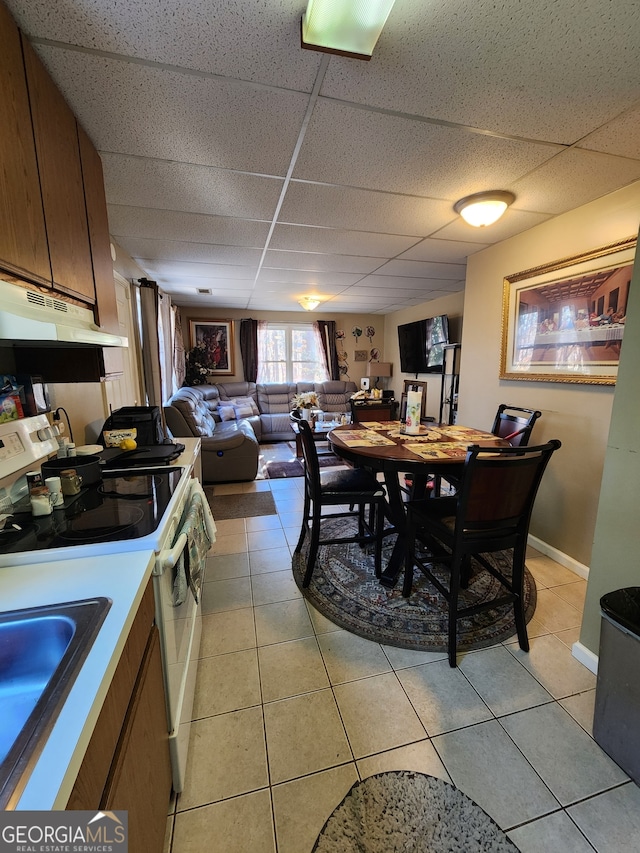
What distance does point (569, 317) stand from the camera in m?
2.21

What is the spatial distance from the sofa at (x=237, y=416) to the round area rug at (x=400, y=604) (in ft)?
5.79

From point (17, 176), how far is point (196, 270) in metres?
2.89

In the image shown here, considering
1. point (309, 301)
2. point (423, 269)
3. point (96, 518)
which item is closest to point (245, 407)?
point (309, 301)

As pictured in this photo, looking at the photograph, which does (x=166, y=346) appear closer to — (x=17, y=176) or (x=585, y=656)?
(x=17, y=176)

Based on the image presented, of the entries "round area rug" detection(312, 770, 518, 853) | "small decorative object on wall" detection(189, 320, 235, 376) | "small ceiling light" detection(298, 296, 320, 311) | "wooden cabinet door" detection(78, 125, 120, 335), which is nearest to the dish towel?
"round area rug" detection(312, 770, 518, 853)

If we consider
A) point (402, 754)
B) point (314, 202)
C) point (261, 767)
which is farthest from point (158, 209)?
point (402, 754)

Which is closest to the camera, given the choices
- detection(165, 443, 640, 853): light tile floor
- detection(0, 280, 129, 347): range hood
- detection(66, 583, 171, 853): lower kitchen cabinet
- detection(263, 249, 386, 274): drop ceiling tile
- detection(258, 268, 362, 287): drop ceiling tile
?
detection(66, 583, 171, 853): lower kitchen cabinet

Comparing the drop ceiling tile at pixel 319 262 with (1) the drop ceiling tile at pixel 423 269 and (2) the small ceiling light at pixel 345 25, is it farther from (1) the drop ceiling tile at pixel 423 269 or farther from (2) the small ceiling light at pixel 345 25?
(2) the small ceiling light at pixel 345 25

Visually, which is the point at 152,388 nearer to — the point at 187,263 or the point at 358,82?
the point at 187,263

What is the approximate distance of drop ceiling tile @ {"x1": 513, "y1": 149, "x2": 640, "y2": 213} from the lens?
1646 millimetres

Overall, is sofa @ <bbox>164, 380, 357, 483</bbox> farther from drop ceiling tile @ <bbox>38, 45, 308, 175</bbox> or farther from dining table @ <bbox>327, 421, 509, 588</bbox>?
drop ceiling tile @ <bbox>38, 45, 308, 175</bbox>

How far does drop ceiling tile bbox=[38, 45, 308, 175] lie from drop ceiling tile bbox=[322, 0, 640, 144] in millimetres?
277

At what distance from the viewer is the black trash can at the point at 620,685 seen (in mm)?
1146

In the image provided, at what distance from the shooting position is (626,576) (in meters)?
1.41
